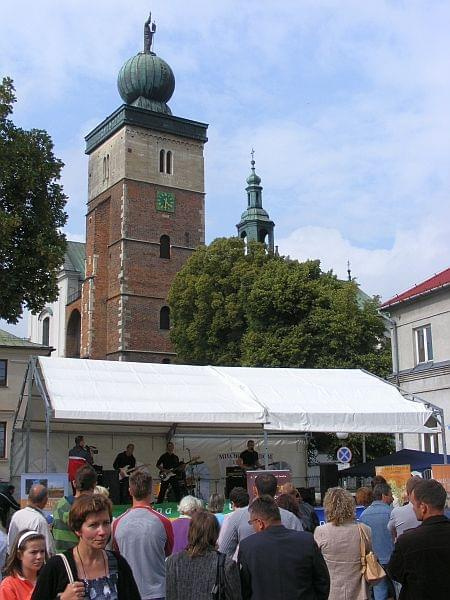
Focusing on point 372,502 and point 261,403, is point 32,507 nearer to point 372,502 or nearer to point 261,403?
point 372,502

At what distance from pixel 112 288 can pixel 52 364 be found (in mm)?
39285

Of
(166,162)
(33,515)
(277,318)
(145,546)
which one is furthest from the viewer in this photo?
(166,162)

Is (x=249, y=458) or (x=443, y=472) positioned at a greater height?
(x=249, y=458)

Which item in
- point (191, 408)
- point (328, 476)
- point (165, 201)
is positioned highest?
point (165, 201)

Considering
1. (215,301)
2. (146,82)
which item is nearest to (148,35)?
(146,82)

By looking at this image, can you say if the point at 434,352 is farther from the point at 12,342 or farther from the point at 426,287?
the point at 12,342

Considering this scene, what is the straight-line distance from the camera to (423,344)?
26.8m

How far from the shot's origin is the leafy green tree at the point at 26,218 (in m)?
20.8

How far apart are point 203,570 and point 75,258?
66.7 m

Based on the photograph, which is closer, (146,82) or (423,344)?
(423,344)

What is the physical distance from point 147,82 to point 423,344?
39.4 metres

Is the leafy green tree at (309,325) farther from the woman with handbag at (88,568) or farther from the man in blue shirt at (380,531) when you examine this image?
the woman with handbag at (88,568)

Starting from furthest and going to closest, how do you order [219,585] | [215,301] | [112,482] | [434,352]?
[215,301] < [434,352] < [112,482] < [219,585]

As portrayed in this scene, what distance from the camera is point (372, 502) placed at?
830 cm
